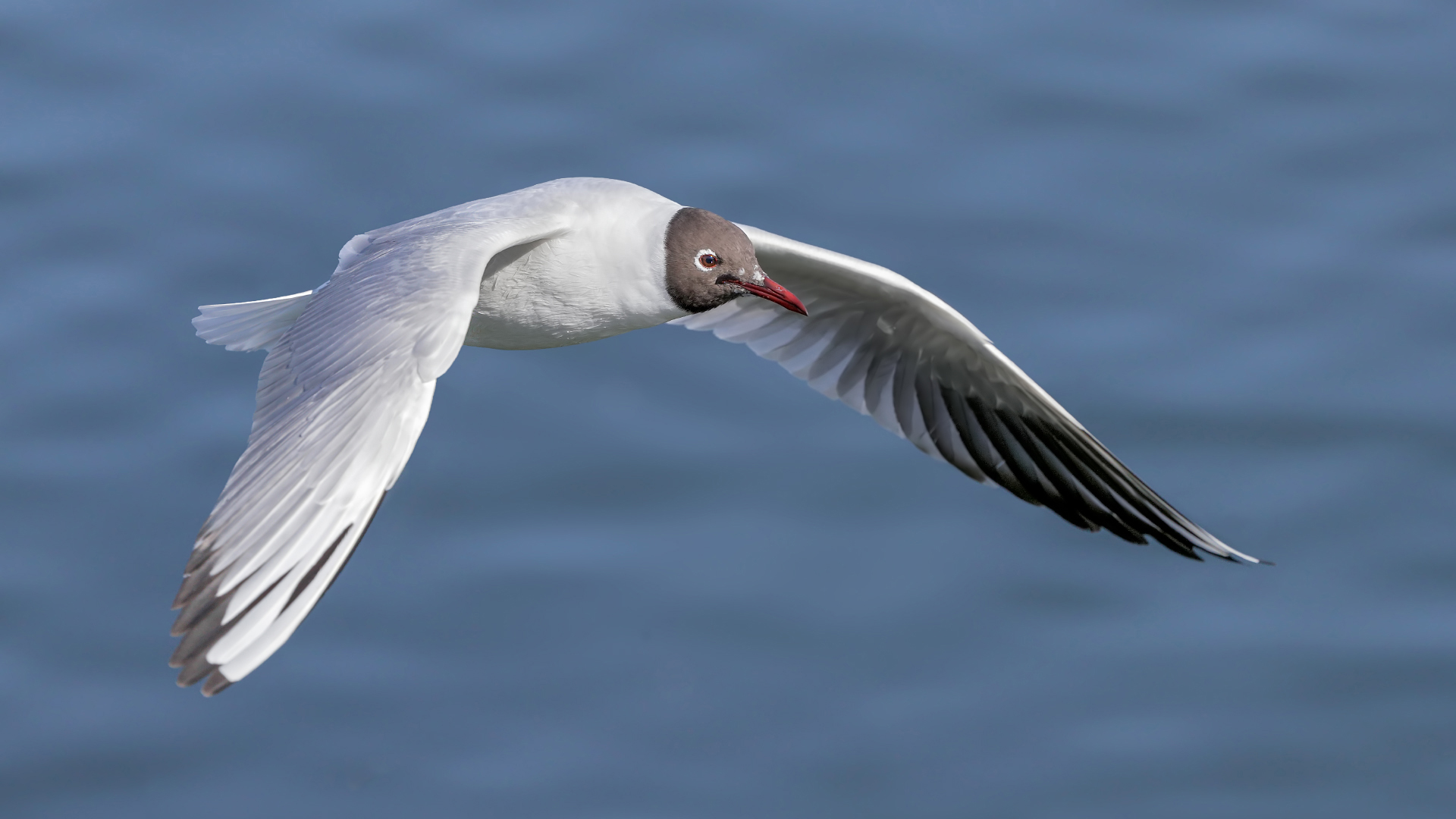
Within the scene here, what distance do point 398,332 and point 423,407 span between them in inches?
12.3

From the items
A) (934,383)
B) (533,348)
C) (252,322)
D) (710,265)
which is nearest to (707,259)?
(710,265)

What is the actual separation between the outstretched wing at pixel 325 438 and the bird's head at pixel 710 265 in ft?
1.62

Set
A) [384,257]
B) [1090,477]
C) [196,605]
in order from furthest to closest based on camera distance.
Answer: [1090,477] → [384,257] → [196,605]

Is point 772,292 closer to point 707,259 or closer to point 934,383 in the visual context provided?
point 707,259

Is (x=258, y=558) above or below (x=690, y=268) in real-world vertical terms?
below

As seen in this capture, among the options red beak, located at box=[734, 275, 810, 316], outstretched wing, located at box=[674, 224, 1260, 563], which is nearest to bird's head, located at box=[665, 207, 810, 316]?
red beak, located at box=[734, 275, 810, 316]

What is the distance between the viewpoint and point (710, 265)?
5.88 m

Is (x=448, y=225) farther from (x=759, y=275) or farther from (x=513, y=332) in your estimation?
(x=759, y=275)

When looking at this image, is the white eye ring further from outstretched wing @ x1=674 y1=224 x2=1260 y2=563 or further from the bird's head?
outstretched wing @ x1=674 y1=224 x2=1260 y2=563

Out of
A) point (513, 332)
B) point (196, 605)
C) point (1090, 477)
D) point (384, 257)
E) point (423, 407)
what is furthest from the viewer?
point (1090, 477)

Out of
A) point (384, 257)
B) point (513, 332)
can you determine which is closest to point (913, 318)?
point (513, 332)

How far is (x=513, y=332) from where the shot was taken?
6.10 meters

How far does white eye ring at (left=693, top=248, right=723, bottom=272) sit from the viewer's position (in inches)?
231

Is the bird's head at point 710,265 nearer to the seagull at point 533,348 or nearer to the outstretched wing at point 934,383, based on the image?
the seagull at point 533,348
